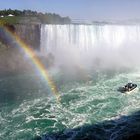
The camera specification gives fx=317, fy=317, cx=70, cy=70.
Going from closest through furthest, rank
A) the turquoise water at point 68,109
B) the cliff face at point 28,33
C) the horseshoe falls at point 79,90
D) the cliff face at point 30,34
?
the turquoise water at point 68,109 < the horseshoe falls at point 79,90 < the cliff face at point 28,33 < the cliff face at point 30,34

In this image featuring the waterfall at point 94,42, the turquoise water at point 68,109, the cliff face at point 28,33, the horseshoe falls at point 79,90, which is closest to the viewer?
the turquoise water at point 68,109

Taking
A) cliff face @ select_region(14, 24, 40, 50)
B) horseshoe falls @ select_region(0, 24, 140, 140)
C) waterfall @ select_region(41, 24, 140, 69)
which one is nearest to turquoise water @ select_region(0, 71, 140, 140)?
horseshoe falls @ select_region(0, 24, 140, 140)

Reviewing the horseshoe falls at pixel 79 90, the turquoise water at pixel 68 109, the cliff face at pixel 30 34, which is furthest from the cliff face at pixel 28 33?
the turquoise water at pixel 68 109

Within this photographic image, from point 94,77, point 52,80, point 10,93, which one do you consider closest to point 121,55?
point 94,77

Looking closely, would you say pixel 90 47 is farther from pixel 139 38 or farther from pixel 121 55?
pixel 139 38

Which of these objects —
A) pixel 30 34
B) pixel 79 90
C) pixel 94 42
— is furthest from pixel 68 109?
pixel 94 42

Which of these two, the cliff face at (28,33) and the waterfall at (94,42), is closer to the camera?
the cliff face at (28,33)

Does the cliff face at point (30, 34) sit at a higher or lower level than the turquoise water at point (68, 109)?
higher

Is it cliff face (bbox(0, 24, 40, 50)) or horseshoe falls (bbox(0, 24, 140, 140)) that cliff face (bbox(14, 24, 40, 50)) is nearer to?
cliff face (bbox(0, 24, 40, 50))

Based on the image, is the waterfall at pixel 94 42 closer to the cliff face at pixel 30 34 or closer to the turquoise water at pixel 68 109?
the cliff face at pixel 30 34
